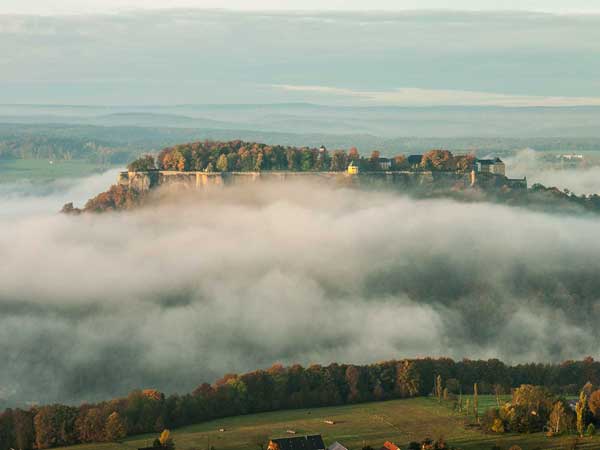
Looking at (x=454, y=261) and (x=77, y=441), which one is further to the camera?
(x=454, y=261)

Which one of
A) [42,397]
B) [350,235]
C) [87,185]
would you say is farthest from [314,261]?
[87,185]

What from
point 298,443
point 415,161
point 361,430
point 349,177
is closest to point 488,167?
point 415,161

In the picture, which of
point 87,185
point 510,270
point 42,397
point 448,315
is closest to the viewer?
point 42,397

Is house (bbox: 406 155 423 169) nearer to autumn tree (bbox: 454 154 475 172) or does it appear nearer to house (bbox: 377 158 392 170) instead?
house (bbox: 377 158 392 170)

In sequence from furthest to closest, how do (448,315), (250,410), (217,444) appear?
(448,315) → (250,410) → (217,444)

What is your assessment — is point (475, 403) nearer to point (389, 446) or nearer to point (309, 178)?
point (389, 446)

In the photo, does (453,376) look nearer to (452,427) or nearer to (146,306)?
(452,427)

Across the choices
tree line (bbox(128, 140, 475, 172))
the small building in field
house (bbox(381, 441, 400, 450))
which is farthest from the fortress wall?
house (bbox(381, 441, 400, 450))
